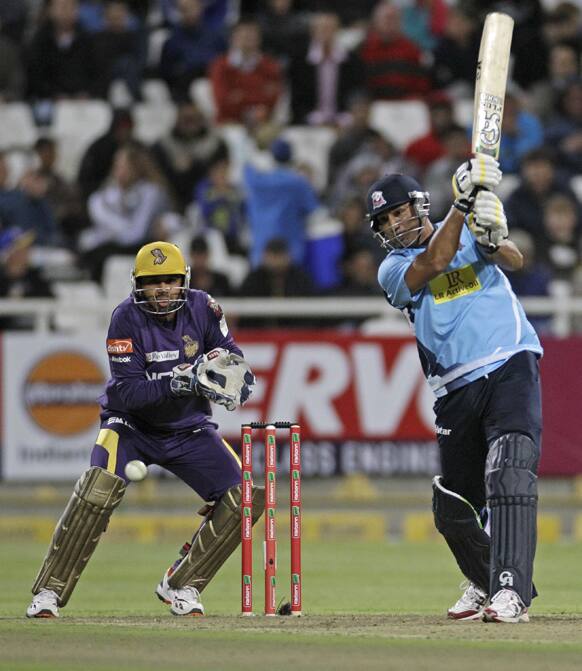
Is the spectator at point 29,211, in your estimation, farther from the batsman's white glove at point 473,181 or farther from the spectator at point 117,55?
the batsman's white glove at point 473,181

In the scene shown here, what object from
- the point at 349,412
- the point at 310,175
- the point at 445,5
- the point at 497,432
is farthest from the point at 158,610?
the point at 445,5

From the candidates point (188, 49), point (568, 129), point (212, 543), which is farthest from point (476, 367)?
point (188, 49)

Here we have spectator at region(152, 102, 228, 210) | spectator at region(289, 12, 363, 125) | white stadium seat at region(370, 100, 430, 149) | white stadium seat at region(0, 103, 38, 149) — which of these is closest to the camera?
spectator at region(152, 102, 228, 210)

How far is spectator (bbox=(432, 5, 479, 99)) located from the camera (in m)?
16.1

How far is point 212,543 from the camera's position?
780 centimetres

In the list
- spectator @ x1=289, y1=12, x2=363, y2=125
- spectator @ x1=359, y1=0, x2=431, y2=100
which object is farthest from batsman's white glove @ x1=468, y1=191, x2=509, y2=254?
spectator @ x1=359, y1=0, x2=431, y2=100

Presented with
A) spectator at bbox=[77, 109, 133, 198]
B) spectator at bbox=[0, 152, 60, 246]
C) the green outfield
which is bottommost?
the green outfield

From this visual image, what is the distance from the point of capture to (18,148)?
53.4 ft

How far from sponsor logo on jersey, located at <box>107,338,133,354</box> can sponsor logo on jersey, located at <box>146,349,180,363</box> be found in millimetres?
115

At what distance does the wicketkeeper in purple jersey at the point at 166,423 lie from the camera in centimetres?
748

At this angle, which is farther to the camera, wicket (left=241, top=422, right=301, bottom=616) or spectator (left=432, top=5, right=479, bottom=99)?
spectator (left=432, top=5, right=479, bottom=99)

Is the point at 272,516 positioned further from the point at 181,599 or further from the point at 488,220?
the point at 488,220

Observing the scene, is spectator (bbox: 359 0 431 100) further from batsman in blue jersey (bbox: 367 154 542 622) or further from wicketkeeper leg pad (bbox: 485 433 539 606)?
wicketkeeper leg pad (bbox: 485 433 539 606)

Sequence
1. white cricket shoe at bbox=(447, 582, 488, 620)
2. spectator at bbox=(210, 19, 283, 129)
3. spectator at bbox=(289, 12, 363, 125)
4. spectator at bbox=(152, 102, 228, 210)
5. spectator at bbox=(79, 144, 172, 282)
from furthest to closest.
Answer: spectator at bbox=(289, 12, 363, 125) < spectator at bbox=(210, 19, 283, 129) < spectator at bbox=(152, 102, 228, 210) < spectator at bbox=(79, 144, 172, 282) < white cricket shoe at bbox=(447, 582, 488, 620)
